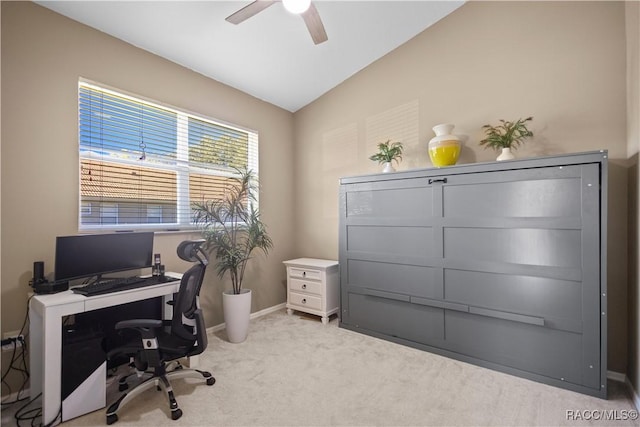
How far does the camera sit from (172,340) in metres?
2.03

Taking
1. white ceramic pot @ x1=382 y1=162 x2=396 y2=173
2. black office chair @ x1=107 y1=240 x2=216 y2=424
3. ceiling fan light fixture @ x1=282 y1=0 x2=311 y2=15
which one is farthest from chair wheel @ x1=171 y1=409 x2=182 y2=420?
ceiling fan light fixture @ x1=282 y1=0 x2=311 y2=15

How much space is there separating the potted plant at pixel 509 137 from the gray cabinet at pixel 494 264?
24cm

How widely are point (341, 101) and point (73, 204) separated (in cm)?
305

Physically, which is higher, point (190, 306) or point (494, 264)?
point (494, 264)

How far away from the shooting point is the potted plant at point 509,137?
2511 millimetres

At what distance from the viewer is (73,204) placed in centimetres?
236

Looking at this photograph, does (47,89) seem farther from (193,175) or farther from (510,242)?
(510,242)

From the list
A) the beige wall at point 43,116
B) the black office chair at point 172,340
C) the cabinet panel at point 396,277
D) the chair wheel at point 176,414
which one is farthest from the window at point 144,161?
the cabinet panel at point 396,277

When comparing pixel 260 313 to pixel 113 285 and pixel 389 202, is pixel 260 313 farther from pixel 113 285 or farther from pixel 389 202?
pixel 389 202

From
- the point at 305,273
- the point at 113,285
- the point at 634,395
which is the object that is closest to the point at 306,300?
the point at 305,273

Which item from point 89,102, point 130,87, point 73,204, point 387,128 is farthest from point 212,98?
point 387,128

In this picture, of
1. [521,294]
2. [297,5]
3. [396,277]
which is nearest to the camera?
[297,5]

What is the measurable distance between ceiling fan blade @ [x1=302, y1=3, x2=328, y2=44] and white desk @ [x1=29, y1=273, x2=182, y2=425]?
2356 mm

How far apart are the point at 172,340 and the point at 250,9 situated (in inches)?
93.1
